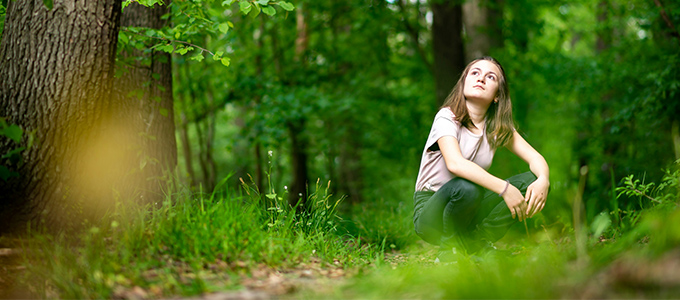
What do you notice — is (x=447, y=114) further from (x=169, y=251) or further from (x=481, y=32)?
(x=481, y=32)

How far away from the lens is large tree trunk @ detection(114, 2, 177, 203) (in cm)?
383

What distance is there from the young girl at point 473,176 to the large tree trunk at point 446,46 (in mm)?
4081

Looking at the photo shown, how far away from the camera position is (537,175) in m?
3.09

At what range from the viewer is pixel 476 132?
10.5 ft

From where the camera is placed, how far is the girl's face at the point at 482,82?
315 cm

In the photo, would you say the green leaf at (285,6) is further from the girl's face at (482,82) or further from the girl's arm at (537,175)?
the girl's arm at (537,175)

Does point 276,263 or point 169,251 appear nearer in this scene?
point 169,251

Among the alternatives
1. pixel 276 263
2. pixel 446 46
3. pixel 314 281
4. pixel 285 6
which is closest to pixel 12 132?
pixel 276 263

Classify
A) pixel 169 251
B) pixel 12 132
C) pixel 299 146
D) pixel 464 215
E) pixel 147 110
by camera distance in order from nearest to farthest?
pixel 12 132 → pixel 169 251 → pixel 464 215 → pixel 147 110 → pixel 299 146

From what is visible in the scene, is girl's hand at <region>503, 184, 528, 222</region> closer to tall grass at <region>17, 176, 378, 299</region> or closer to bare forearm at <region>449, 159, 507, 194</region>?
bare forearm at <region>449, 159, 507, 194</region>

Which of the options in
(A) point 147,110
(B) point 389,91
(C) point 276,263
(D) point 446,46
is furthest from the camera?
(B) point 389,91

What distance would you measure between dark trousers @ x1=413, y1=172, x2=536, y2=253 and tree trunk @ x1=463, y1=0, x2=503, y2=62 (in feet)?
18.9

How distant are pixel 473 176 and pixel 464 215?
0.29 m

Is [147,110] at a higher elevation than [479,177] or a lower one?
higher
